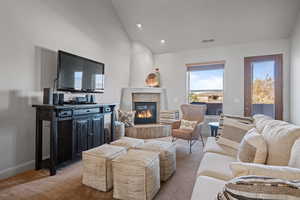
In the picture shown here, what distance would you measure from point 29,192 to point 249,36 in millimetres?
5641

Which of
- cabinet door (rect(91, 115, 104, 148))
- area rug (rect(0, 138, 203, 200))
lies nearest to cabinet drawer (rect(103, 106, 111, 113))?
cabinet door (rect(91, 115, 104, 148))

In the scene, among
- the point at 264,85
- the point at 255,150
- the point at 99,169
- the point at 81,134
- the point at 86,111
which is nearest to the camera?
the point at 255,150

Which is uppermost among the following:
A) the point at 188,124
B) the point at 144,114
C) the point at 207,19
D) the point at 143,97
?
the point at 207,19

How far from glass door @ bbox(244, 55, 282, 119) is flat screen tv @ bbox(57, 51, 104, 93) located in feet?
13.4

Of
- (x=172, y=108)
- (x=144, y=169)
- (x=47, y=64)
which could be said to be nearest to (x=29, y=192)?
(x=144, y=169)

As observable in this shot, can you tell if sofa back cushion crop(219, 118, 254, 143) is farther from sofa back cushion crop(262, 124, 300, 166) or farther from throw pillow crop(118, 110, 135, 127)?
throw pillow crop(118, 110, 135, 127)

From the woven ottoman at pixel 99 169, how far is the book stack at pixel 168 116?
3.07m

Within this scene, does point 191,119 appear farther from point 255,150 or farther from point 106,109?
point 255,150

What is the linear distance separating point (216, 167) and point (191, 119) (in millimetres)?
2542

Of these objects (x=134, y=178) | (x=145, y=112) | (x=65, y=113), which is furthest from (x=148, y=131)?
(x=134, y=178)

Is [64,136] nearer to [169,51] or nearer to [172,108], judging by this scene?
[172,108]

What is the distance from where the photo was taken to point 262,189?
0.64 meters

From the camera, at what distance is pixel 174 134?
377 cm

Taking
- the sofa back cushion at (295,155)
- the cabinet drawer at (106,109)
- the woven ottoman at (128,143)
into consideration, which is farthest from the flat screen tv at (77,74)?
the sofa back cushion at (295,155)
